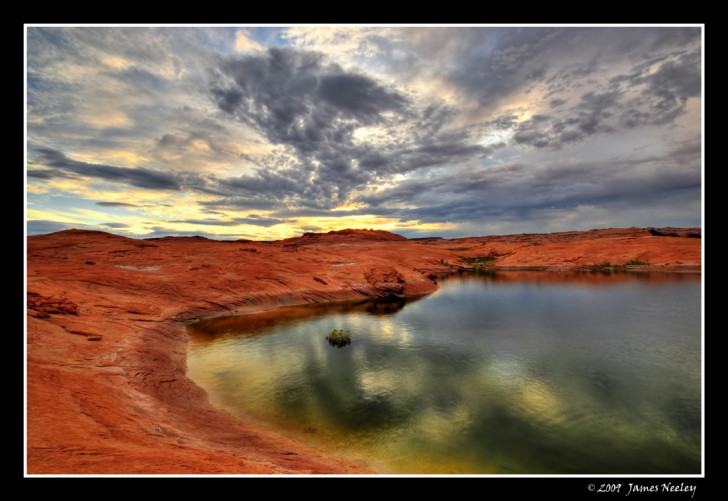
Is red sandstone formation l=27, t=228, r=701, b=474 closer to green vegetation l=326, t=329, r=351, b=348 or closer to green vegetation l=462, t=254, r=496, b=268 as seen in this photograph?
green vegetation l=326, t=329, r=351, b=348

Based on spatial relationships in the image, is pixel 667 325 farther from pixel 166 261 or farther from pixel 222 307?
pixel 166 261

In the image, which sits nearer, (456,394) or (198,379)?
(456,394)

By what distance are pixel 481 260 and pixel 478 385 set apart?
81032 mm

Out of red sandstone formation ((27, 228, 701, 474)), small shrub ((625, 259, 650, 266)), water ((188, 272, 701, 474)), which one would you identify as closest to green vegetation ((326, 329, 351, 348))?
water ((188, 272, 701, 474))

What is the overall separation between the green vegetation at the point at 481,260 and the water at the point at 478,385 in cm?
5126

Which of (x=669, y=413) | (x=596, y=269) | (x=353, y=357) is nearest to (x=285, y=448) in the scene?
(x=353, y=357)

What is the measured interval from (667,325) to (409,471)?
90.3 feet

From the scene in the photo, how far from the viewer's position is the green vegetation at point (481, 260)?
274 ft

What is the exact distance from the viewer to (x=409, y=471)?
10117 millimetres

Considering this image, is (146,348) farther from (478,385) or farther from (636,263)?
(636,263)

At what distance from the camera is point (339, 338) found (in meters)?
23.8

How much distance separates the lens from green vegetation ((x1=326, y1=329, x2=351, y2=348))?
76.8 feet

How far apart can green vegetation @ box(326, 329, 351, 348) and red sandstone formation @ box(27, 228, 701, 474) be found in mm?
9972

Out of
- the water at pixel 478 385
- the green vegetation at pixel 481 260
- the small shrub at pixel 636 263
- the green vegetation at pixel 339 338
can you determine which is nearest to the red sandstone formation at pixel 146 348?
the water at pixel 478 385
